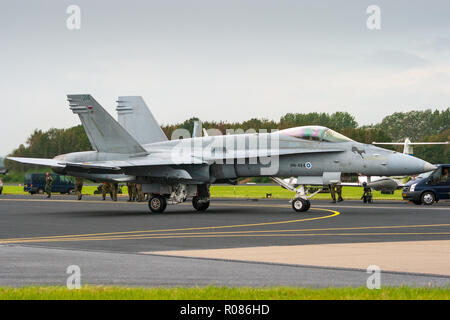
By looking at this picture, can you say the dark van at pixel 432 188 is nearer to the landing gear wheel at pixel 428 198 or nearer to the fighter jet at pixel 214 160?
the landing gear wheel at pixel 428 198

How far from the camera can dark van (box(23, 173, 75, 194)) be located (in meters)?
59.1

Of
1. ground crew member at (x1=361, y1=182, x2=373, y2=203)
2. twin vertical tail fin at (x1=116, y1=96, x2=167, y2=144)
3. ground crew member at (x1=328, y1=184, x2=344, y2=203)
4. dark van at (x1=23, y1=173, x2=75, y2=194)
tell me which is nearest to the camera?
twin vertical tail fin at (x1=116, y1=96, x2=167, y2=144)

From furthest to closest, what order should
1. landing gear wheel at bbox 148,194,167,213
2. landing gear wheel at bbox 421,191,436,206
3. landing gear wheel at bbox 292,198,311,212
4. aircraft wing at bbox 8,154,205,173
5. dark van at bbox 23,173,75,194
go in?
dark van at bbox 23,173,75,194 < landing gear wheel at bbox 421,191,436,206 < landing gear wheel at bbox 148,194,167,213 < landing gear wheel at bbox 292,198,311,212 < aircraft wing at bbox 8,154,205,173

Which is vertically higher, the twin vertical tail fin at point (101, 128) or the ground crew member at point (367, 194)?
the twin vertical tail fin at point (101, 128)

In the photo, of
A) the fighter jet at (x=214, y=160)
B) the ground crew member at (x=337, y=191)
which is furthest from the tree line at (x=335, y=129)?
the fighter jet at (x=214, y=160)

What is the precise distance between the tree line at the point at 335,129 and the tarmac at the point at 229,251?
32908mm

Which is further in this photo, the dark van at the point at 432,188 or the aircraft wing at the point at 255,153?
the dark van at the point at 432,188

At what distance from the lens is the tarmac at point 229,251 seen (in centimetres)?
1012

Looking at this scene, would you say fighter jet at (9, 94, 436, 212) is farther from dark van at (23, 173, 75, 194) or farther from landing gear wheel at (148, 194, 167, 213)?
dark van at (23, 173, 75, 194)

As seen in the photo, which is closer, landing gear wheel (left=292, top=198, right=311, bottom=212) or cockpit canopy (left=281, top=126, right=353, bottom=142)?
cockpit canopy (left=281, top=126, right=353, bottom=142)

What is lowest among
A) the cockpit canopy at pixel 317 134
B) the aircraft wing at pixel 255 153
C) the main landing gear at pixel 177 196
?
the main landing gear at pixel 177 196

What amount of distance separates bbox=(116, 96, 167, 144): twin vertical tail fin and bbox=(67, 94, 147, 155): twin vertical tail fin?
441cm

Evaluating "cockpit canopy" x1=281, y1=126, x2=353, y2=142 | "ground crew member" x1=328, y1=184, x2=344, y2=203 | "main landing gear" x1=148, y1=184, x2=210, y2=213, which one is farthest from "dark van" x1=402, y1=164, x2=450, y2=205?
"main landing gear" x1=148, y1=184, x2=210, y2=213
